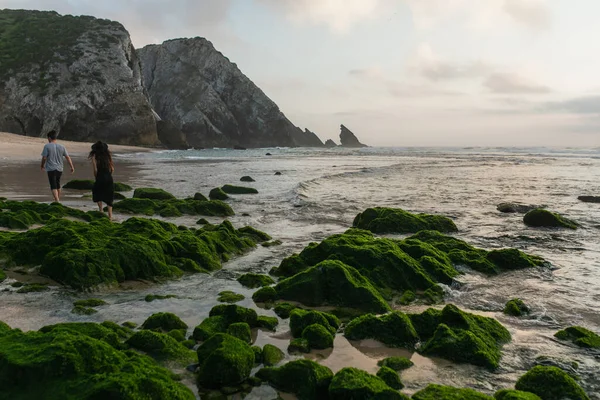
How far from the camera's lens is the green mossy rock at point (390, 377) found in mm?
4188

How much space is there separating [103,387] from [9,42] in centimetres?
8538

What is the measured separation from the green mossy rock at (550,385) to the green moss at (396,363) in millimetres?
1058

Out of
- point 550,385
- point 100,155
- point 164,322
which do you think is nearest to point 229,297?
point 164,322

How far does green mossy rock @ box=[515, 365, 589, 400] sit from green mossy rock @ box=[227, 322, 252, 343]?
2.84m

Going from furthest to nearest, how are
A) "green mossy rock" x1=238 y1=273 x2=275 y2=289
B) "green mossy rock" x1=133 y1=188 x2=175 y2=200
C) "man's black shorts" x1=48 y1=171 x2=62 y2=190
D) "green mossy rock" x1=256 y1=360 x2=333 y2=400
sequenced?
"green mossy rock" x1=133 y1=188 x2=175 y2=200 < "man's black shorts" x1=48 y1=171 x2=62 y2=190 < "green mossy rock" x1=238 y1=273 x2=275 y2=289 < "green mossy rock" x1=256 y1=360 x2=333 y2=400

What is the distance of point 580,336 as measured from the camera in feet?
17.6

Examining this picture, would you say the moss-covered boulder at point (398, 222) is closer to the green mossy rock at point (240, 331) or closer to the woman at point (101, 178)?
the woman at point (101, 178)

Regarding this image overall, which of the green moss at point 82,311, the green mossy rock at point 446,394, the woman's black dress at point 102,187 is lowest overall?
the green mossy rock at point 446,394

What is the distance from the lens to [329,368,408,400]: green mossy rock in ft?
12.2

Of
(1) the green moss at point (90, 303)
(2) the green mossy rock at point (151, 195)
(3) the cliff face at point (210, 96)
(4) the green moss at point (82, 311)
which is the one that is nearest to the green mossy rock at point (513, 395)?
(4) the green moss at point (82, 311)

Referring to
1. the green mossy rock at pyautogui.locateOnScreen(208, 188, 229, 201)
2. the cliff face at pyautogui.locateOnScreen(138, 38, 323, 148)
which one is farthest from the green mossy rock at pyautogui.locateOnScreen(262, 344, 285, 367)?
the cliff face at pyautogui.locateOnScreen(138, 38, 323, 148)

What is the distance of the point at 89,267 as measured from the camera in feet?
22.1

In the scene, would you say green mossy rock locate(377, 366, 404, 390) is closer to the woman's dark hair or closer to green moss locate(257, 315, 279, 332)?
green moss locate(257, 315, 279, 332)

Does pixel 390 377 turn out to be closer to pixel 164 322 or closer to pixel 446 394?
pixel 446 394
